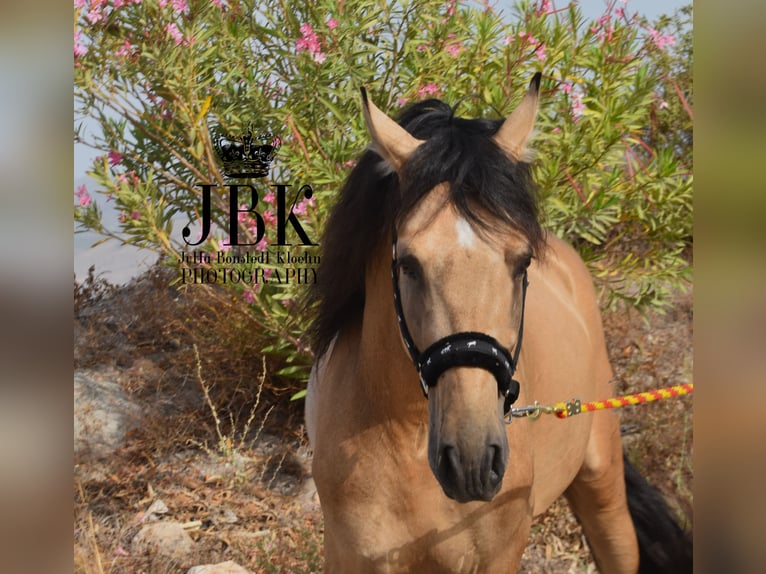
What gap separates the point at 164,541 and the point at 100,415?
2.59ft

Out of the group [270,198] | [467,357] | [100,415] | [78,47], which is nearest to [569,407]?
[467,357]

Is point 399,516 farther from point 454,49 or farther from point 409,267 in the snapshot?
point 454,49

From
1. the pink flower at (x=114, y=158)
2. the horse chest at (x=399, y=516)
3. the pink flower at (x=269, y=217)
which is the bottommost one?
the horse chest at (x=399, y=516)

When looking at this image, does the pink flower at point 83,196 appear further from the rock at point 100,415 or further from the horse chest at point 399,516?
the horse chest at point 399,516

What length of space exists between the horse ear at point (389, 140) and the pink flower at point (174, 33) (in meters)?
1.70

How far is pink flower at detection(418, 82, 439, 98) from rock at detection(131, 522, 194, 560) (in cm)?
206

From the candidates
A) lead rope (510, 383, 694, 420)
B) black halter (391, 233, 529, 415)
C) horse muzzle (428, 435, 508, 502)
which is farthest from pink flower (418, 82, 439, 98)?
horse muzzle (428, 435, 508, 502)

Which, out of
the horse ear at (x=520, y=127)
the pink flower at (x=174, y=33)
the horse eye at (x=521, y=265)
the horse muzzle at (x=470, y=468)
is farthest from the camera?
the pink flower at (x=174, y=33)

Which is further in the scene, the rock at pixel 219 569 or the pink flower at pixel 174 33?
the pink flower at pixel 174 33

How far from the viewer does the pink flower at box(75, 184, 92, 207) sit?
314 centimetres

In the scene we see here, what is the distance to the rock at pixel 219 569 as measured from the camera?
2869 mm

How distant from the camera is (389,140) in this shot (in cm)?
160

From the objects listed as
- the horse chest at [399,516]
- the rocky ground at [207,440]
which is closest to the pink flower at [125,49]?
the rocky ground at [207,440]

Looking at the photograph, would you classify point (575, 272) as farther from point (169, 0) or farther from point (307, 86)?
point (169, 0)
